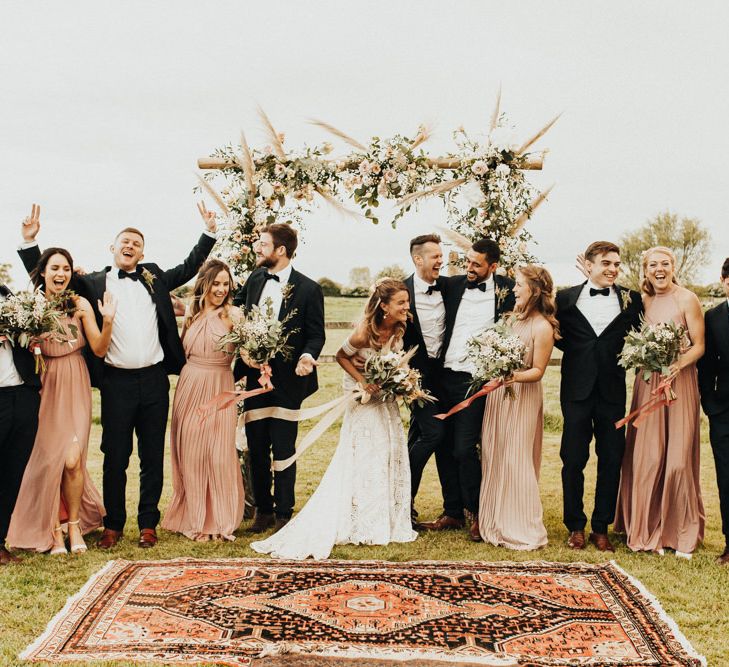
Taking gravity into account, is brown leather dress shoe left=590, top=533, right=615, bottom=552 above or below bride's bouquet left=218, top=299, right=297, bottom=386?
below

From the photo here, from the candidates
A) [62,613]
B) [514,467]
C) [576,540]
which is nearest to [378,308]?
[514,467]

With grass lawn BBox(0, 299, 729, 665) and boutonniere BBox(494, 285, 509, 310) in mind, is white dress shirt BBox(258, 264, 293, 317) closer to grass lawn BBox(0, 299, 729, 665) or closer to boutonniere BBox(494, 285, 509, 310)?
boutonniere BBox(494, 285, 509, 310)

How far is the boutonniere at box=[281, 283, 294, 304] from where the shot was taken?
690cm

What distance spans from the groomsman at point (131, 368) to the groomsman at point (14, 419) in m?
0.56

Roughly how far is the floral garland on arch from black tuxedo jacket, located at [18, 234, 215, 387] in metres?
1.00

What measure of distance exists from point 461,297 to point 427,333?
1.42 ft

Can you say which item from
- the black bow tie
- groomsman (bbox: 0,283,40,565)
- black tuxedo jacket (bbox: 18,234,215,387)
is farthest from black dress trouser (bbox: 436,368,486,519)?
groomsman (bbox: 0,283,40,565)

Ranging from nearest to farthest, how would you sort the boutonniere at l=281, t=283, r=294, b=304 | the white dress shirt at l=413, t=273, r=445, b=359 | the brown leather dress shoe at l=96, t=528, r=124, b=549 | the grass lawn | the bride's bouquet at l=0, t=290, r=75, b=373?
the grass lawn
the bride's bouquet at l=0, t=290, r=75, b=373
the brown leather dress shoe at l=96, t=528, r=124, b=549
the boutonniere at l=281, t=283, r=294, b=304
the white dress shirt at l=413, t=273, r=445, b=359

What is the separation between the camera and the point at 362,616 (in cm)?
492

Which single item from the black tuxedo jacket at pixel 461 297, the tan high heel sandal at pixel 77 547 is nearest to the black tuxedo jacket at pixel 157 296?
the tan high heel sandal at pixel 77 547

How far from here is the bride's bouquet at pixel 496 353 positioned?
6340 mm

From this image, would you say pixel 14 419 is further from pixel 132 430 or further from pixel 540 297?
pixel 540 297

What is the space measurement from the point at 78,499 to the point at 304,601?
229 centimetres

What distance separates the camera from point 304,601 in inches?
203
